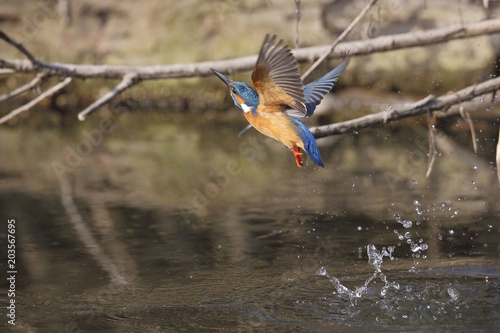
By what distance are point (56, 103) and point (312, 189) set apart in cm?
575

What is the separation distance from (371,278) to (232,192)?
2423 millimetres

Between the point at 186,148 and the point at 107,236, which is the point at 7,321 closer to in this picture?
the point at 107,236

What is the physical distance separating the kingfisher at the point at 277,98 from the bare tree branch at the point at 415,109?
21.9 inches

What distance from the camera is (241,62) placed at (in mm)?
4230

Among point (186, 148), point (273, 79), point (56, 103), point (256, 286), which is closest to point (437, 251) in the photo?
point (256, 286)

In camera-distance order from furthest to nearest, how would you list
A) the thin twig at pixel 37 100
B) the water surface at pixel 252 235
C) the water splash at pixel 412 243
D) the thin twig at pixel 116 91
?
1. the water splash at pixel 412 243
2. the thin twig at pixel 37 100
3. the thin twig at pixel 116 91
4. the water surface at pixel 252 235

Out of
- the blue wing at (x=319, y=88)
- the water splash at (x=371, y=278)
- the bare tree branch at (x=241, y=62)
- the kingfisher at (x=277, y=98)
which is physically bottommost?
the water splash at (x=371, y=278)

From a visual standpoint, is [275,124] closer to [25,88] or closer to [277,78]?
[277,78]

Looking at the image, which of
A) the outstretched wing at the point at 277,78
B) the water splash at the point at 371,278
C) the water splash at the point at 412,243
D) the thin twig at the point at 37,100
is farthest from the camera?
the water splash at the point at 412,243

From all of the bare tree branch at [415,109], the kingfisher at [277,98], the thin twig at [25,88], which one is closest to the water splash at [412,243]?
the bare tree branch at [415,109]

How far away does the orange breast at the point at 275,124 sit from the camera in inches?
126

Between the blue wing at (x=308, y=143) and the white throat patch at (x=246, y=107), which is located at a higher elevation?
the white throat patch at (x=246, y=107)

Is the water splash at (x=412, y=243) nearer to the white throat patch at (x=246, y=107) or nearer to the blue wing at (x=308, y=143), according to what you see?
the blue wing at (x=308, y=143)

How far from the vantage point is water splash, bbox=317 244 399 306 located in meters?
3.80
